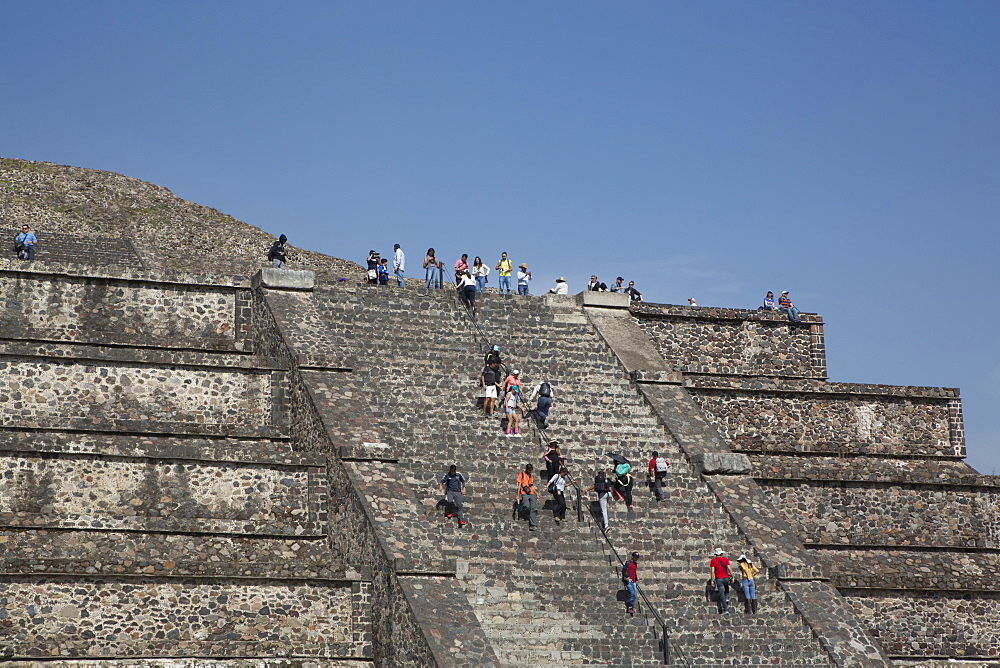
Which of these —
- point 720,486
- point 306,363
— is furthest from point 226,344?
point 720,486

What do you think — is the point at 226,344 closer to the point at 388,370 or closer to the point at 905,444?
the point at 388,370

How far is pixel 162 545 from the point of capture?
19.6 m

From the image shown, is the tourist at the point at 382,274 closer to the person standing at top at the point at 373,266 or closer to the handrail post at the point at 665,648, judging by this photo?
the person standing at top at the point at 373,266

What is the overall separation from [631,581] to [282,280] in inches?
387

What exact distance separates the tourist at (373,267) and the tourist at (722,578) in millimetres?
10228

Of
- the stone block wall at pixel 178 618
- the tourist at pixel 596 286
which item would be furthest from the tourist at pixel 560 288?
the stone block wall at pixel 178 618

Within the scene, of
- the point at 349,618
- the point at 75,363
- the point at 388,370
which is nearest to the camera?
the point at 349,618

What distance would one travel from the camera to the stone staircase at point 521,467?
2008 cm

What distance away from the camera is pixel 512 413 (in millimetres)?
23906

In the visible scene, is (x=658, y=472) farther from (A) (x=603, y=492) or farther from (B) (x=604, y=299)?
(B) (x=604, y=299)

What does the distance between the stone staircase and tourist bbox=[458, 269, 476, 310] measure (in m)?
0.26

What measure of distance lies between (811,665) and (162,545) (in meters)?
9.73

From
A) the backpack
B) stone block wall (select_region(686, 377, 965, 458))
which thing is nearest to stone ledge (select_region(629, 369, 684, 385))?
stone block wall (select_region(686, 377, 965, 458))

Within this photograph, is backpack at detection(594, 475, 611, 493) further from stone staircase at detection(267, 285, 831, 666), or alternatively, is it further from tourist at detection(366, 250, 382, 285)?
tourist at detection(366, 250, 382, 285)
